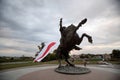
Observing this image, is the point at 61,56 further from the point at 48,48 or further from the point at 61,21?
the point at 61,21

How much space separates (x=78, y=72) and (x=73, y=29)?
13.3ft

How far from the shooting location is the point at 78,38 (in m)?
10.8

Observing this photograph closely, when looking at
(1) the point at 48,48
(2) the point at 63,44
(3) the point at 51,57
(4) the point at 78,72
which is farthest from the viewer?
(3) the point at 51,57

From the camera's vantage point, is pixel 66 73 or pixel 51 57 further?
pixel 51 57

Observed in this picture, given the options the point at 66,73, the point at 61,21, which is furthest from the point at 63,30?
the point at 66,73

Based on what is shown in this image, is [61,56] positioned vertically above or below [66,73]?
above

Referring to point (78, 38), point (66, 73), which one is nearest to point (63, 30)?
point (78, 38)

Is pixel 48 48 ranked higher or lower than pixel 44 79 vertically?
higher

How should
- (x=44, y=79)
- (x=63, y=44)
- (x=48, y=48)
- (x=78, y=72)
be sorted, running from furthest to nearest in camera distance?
(x=48, y=48), (x=63, y=44), (x=78, y=72), (x=44, y=79)

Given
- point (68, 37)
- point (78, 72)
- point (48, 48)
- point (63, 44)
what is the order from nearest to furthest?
point (78, 72) < point (68, 37) < point (63, 44) < point (48, 48)

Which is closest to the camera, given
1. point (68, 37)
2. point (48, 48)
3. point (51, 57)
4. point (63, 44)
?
point (68, 37)

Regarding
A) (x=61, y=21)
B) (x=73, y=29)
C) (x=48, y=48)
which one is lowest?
(x=48, y=48)

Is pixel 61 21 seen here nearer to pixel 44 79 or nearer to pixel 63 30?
pixel 63 30

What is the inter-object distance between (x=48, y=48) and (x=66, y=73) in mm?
3494
